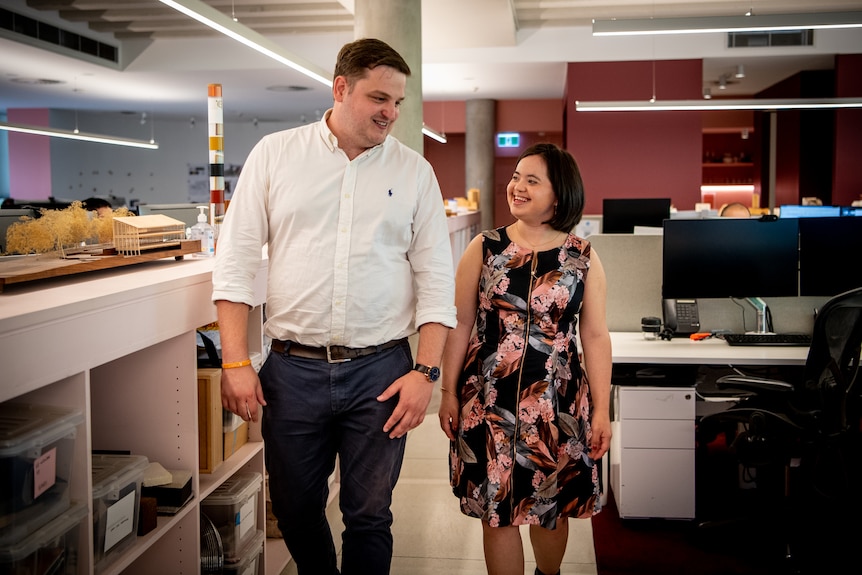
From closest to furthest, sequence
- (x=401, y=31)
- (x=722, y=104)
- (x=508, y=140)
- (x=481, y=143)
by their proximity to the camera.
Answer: (x=401, y=31), (x=722, y=104), (x=481, y=143), (x=508, y=140)

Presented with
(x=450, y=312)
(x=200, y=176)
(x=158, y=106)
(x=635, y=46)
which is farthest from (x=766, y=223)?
(x=200, y=176)

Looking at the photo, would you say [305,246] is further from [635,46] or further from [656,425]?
[635,46]

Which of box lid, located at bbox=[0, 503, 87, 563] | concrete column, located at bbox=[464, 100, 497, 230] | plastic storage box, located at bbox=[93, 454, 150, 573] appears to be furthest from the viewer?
concrete column, located at bbox=[464, 100, 497, 230]

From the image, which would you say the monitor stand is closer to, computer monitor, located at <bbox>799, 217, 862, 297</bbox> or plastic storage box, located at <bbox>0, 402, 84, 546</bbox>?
computer monitor, located at <bbox>799, 217, 862, 297</bbox>

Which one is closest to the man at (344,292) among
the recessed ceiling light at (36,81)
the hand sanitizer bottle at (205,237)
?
the hand sanitizer bottle at (205,237)

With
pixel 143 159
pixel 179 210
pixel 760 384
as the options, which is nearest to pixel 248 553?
pixel 760 384

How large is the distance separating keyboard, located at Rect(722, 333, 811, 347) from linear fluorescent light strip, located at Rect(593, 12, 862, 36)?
Answer: 2.75 metres

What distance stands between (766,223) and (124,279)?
2.90 metres

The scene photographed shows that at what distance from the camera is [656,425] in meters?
3.28

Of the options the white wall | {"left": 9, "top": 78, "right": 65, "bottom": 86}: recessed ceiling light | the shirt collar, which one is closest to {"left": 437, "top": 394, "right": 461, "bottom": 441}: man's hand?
the shirt collar

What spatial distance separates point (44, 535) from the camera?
4.81 ft

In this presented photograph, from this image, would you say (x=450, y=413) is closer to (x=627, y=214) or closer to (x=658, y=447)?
(x=658, y=447)

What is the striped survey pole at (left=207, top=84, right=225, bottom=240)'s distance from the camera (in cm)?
292

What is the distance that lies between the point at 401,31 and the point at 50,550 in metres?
4.18
